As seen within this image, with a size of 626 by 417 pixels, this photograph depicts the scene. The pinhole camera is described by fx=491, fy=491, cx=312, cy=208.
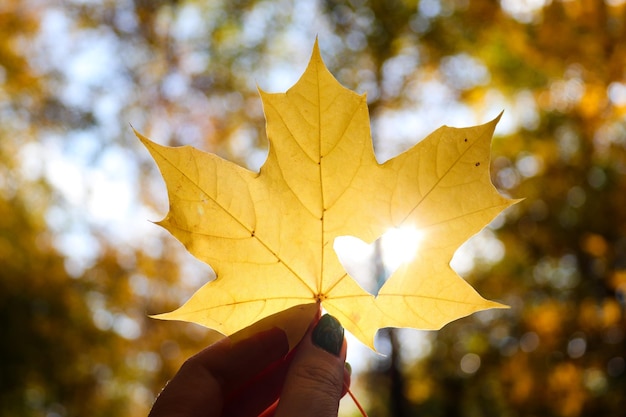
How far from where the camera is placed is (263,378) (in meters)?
1.33

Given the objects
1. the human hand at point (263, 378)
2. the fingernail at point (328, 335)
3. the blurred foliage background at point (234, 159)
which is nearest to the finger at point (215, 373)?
the human hand at point (263, 378)

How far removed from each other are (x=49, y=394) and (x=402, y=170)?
1038 cm

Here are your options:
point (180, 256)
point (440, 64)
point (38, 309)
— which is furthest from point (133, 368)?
point (440, 64)

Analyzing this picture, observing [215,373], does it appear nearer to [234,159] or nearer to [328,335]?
[328,335]

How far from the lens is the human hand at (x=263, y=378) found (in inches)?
41.1

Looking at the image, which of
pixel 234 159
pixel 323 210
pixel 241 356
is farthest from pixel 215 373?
pixel 234 159

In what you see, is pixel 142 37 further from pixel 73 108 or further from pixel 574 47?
pixel 574 47

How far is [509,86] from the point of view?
19.8ft

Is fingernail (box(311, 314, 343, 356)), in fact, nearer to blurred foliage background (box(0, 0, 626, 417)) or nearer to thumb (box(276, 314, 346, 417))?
A: thumb (box(276, 314, 346, 417))

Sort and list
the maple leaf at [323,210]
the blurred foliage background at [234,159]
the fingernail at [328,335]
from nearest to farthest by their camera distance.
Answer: the maple leaf at [323,210], the fingernail at [328,335], the blurred foliage background at [234,159]

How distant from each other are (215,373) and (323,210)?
0.49 m

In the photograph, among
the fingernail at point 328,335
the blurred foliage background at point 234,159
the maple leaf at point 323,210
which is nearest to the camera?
the maple leaf at point 323,210

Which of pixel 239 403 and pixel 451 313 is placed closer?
pixel 451 313

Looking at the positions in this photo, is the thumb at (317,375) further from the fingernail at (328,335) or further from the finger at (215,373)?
the finger at (215,373)
